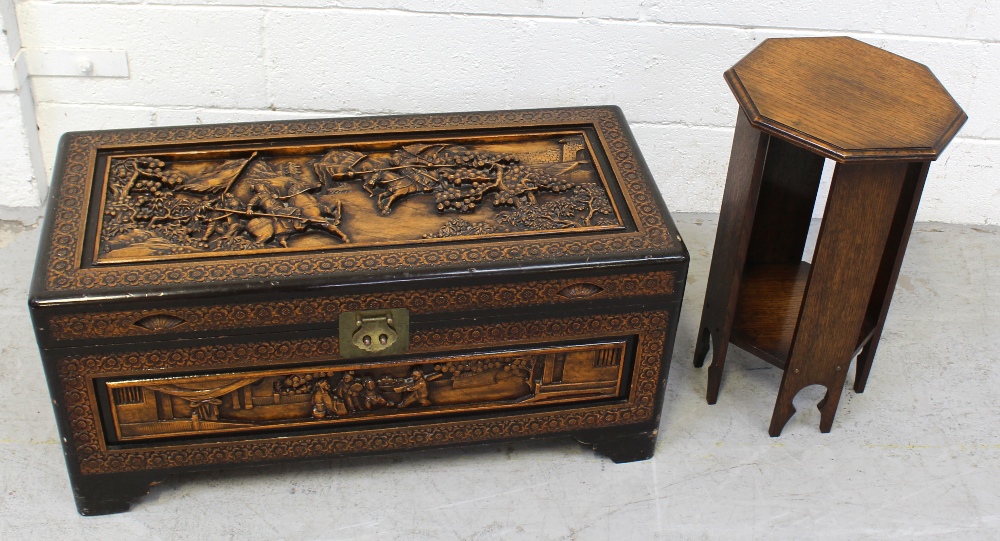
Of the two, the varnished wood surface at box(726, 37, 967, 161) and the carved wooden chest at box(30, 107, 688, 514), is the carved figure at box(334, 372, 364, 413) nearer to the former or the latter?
the carved wooden chest at box(30, 107, 688, 514)

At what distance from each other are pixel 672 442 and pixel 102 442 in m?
1.41

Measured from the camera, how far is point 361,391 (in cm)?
264

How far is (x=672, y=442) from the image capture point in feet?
9.61

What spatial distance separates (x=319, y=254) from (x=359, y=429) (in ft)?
1.50

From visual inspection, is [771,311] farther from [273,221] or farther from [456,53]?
[273,221]

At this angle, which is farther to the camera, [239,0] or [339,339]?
[239,0]

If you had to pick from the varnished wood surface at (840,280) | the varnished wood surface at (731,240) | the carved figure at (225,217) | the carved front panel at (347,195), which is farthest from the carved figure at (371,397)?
the varnished wood surface at (840,280)

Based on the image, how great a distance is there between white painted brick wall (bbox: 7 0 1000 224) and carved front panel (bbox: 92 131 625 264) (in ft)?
1.93

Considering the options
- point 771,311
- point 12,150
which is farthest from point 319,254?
point 12,150

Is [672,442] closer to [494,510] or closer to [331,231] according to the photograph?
[494,510]

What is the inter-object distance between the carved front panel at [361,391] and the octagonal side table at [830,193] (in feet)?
1.47

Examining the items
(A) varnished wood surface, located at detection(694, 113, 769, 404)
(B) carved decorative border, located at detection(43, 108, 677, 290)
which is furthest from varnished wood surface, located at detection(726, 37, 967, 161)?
(B) carved decorative border, located at detection(43, 108, 677, 290)

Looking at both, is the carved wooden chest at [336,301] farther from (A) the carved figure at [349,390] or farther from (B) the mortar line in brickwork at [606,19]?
(B) the mortar line in brickwork at [606,19]

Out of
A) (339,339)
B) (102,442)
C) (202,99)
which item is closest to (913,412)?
(339,339)
